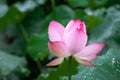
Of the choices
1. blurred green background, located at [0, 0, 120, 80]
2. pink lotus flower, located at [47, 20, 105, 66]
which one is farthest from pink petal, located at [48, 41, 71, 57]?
blurred green background, located at [0, 0, 120, 80]

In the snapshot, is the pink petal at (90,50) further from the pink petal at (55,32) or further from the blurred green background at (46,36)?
the blurred green background at (46,36)

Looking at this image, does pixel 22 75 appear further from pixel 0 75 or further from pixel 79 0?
pixel 79 0

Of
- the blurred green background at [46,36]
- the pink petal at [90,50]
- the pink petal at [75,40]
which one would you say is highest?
the pink petal at [75,40]

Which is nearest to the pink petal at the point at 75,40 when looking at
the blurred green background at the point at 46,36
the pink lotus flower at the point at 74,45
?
the pink lotus flower at the point at 74,45

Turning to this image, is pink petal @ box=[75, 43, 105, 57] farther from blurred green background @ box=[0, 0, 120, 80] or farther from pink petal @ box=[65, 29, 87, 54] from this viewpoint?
blurred green background @ box=[0, 0, 120, 80]

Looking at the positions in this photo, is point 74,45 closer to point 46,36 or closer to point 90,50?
point 90,50

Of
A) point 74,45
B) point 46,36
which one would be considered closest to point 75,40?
point 74,45

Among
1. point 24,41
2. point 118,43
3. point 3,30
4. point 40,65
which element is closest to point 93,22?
point 118,43
